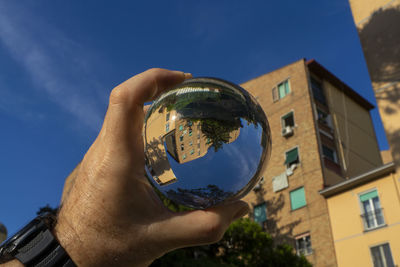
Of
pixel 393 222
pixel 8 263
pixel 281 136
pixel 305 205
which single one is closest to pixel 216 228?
pixel 8 263

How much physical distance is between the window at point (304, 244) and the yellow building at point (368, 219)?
4.92ft

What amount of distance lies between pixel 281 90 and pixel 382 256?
42.8 feet

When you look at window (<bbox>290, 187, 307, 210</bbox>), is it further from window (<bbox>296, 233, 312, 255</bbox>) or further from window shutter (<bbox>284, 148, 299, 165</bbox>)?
window shutter (<bbox>284, 148, 299, 165</bbox>)

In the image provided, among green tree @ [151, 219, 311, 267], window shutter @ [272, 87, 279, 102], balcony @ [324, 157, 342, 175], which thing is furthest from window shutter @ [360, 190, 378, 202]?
window shutter @ [272, 87, 279, 102]

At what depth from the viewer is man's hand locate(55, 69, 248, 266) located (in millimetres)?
1651

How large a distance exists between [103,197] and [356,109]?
30.2 metres

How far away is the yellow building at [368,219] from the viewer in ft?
60.0

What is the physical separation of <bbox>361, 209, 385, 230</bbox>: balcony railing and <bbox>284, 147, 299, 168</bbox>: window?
18.1ft

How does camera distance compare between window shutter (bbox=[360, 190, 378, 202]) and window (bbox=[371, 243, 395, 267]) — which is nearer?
window (bbox=[371, 243, 395, 267])

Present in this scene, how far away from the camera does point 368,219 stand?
19375 millimetres

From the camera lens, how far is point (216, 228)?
1.73 meters

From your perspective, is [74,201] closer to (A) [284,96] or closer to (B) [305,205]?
(B) [305,205]

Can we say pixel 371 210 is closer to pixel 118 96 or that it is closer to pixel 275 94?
pixel 275 94

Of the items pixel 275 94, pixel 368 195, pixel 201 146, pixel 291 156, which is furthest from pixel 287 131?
pixel 201 146
